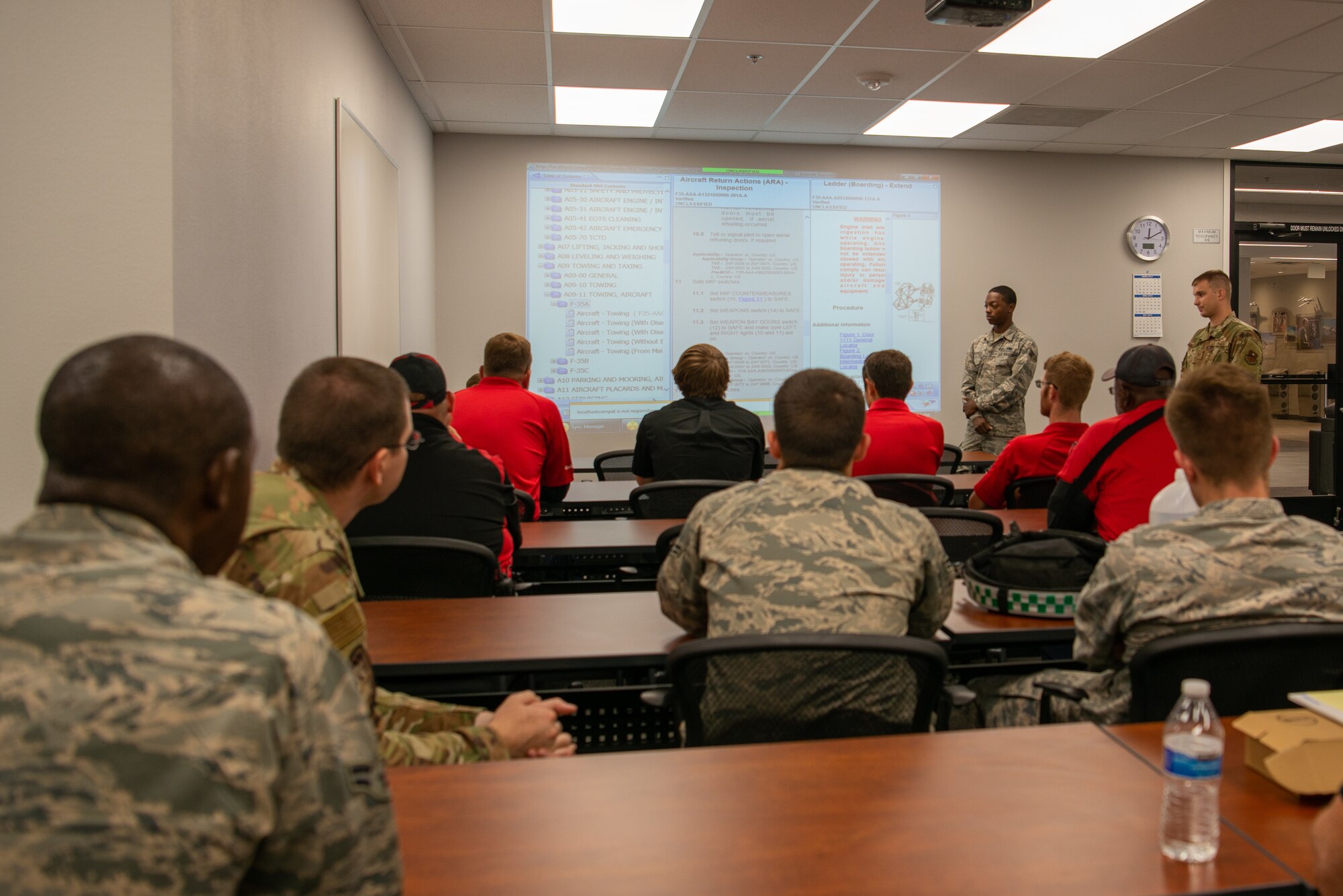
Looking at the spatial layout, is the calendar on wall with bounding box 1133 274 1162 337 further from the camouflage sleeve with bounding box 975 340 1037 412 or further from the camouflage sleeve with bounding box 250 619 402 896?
the camouflage sleeve with bounding box 250 619 402 896

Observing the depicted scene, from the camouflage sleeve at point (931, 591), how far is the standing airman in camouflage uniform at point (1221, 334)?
470 cm

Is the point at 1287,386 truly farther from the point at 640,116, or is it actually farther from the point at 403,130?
the point at 403,130

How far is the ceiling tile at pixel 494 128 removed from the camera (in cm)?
654

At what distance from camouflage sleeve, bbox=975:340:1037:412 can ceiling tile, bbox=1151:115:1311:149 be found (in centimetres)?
203

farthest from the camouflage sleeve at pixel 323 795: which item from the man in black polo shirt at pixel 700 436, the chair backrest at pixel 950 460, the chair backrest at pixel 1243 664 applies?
the chair backrest at pixel 950 460

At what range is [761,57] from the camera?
200 inches

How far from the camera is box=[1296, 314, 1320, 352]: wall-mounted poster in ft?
26.2

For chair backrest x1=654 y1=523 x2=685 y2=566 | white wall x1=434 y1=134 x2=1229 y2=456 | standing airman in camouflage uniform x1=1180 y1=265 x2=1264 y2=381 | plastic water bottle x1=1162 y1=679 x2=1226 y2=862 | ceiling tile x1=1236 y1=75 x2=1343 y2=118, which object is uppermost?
ceiling tile x1=1236 y1=75 x2=1343 y2=118

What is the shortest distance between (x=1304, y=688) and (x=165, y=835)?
1.58 metres

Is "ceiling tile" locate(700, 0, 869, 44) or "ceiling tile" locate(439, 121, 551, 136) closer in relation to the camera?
"ceiling tile" locate(700, 0, 869, 44)

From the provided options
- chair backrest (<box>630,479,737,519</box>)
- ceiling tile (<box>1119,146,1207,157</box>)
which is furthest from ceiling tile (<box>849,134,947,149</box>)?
chair backrest (<box>630,479,737,519</box>)

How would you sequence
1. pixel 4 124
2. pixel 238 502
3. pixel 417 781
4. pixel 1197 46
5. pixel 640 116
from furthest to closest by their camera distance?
pixel 640 116 < pixel 1197 46 < pixel 4 124 < pixel 417 781 < pixel 238 502

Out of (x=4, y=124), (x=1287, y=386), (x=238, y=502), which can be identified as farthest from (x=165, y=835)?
(x=1287, y=386)

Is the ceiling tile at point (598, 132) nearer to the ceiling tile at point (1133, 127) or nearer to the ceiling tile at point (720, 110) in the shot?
the ceiling tile at point (720, 110)
